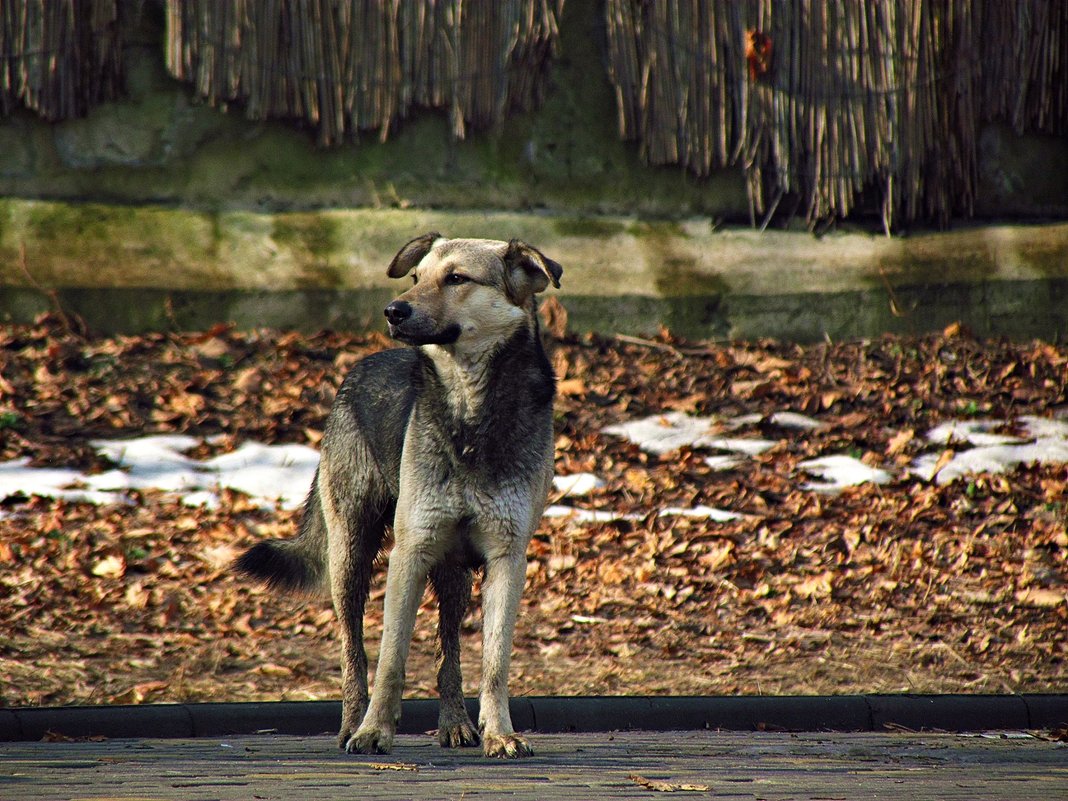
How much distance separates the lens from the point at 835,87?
10.4 meters

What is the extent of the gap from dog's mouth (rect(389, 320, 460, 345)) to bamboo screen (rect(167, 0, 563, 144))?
566 cm

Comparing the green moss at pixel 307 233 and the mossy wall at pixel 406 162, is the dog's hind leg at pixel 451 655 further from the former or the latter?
the mossy wall at pixel 406 162

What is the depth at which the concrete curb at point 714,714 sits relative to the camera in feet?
18.1

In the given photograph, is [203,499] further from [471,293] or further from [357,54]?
[357,54]

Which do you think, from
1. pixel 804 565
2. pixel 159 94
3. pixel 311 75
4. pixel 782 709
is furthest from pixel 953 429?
pixel 159 94

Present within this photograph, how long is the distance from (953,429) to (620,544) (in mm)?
2961

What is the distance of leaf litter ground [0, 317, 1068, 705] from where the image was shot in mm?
6473

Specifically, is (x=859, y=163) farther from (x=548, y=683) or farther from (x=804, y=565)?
(x=548, y=683)

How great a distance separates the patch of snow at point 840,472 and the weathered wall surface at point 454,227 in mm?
1814

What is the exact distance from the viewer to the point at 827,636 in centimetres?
688

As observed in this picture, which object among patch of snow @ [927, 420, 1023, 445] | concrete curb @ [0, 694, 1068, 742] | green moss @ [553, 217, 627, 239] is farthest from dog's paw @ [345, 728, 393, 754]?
green moss @ [553, 217, 627, 239]

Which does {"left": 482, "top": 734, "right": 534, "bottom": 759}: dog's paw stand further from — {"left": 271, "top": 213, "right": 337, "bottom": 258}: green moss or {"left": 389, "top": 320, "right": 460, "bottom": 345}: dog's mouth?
{"left": 271, "top": 213, "right": 337, "bottom": 258}: green moss

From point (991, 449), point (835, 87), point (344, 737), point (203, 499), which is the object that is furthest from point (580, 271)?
point (344, 737)

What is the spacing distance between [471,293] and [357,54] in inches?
225
